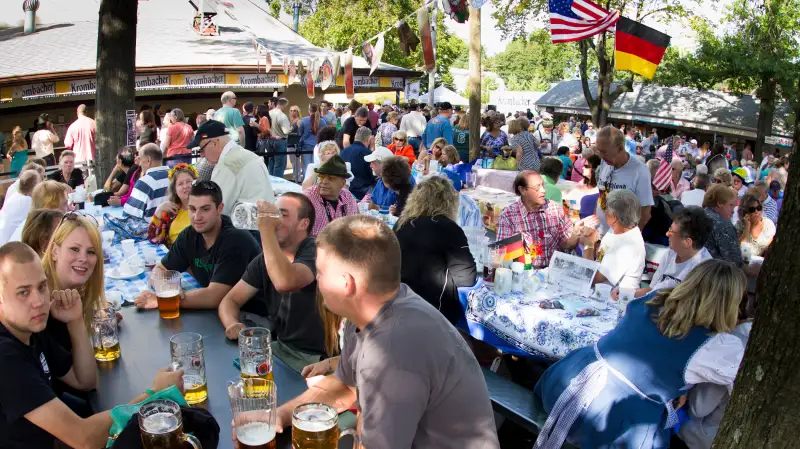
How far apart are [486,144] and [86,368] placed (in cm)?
924

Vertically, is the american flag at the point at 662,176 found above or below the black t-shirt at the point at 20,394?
above

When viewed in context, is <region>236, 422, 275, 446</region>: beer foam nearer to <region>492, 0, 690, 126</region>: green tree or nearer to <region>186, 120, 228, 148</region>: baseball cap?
<region>186, 120, 228, 148</region>: baseball cap

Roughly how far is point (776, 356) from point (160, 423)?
6.10 feet

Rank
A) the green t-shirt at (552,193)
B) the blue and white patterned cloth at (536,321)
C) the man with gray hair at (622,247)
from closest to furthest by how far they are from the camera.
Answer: the blue and white patterned cloth at (536,321) < the man with gray hair at (622,247) < the green t-shirt at (552,193)

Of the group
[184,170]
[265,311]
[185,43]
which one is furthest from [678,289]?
[185,43]

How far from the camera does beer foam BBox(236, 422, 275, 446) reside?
1.99 m

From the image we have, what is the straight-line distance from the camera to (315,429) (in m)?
1.85

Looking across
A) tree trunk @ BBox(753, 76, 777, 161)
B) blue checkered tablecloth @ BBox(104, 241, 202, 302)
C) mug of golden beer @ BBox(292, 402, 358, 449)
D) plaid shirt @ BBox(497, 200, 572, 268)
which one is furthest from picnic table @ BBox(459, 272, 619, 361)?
tree trunk @ BBox(753, 76, 777, 161)

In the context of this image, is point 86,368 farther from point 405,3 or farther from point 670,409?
point 405,3

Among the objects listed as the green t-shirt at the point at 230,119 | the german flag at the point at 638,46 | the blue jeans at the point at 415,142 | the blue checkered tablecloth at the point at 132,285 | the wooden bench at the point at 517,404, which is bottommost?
the wooden bench at the point at 517,404

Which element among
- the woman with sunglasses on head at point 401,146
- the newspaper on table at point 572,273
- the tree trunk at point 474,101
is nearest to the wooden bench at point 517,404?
the newspaper on table at point 572,273

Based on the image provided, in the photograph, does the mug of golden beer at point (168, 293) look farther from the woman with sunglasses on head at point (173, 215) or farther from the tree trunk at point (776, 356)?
the tree trunk at point (776, 356)

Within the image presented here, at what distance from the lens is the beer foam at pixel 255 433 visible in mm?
1989

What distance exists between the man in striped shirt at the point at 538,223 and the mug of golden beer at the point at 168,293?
9.18ft
